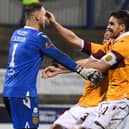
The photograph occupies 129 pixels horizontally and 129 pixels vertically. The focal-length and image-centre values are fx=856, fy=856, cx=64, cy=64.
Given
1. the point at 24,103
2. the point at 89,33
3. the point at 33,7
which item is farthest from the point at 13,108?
the point at 89,33

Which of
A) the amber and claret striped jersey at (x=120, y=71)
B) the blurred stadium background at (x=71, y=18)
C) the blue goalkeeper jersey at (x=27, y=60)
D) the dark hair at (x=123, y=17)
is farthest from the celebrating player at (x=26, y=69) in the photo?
the blurred stadium background at (x=71, y=18)

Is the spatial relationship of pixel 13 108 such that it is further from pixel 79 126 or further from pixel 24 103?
pixel 79 126

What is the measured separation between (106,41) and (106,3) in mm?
4065

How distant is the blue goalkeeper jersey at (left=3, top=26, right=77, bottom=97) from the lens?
7535mm

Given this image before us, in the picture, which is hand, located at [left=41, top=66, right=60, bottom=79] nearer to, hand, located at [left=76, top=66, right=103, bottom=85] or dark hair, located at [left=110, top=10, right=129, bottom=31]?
hand, located at [left=76, top=66, right=103, bottom=85]

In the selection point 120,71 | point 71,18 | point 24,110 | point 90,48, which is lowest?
point 71,18

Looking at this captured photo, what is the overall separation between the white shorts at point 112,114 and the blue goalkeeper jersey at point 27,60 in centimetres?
47

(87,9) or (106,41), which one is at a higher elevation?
(106,41)

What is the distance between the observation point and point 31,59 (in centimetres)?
757

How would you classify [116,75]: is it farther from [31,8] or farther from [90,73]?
[31,8]

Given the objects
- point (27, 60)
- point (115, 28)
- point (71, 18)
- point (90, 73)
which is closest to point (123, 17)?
point (115, 28)

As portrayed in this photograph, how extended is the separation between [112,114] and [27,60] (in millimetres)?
921

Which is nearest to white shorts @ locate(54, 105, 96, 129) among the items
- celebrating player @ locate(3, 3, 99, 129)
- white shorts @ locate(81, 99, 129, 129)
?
white shorts @ locate(81, 99, 129, 129)

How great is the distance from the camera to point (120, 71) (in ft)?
25.1
